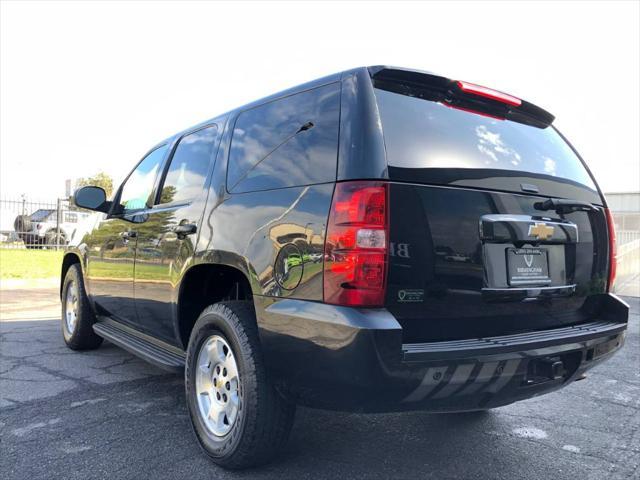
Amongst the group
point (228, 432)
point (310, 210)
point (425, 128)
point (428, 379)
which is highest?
point (425, 128)

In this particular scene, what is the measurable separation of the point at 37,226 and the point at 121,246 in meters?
17.6

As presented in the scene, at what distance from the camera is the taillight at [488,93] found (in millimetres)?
2525

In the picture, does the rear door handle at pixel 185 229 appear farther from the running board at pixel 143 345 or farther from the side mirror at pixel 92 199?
the side mirror at pixel 92 199

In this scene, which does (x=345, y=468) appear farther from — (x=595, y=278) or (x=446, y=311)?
(x=595, y=278)

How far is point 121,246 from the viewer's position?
411 cm

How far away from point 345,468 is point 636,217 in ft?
67.8

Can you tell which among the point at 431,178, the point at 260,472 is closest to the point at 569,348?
the point at 431,178

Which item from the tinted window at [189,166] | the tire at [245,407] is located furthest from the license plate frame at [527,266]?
the tinted window at [189,166]

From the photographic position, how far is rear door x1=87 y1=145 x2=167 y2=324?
399 centimetres

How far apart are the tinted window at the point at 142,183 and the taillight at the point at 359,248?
7.60 ft

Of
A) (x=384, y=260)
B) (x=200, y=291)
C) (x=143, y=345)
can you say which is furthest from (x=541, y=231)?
(x=143, y=345)

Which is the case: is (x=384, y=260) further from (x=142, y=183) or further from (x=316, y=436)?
(x=142, y=183)

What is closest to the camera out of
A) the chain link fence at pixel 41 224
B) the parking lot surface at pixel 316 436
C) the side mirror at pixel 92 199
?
the parking lot surface at pixel 316 436

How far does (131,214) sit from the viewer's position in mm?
4102
